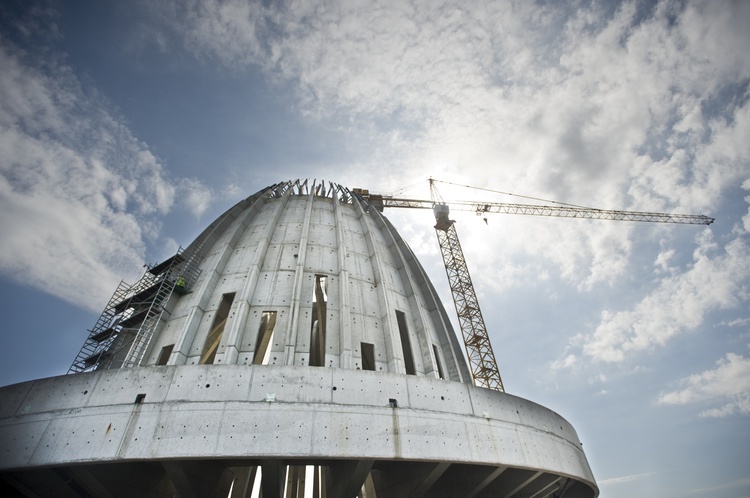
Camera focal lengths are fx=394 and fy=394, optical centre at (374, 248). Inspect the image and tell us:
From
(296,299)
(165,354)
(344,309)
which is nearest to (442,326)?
(344,309)

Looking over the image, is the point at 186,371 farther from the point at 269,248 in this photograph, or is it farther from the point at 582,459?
the point at 582,459

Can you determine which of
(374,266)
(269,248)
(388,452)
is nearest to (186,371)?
(388,452)

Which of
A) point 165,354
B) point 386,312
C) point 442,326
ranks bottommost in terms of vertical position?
point 165,354

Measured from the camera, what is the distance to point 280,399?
1278cm

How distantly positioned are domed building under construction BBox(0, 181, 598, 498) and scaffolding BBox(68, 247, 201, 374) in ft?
0.32

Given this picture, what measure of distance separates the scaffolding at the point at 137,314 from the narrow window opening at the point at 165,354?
2.38ft

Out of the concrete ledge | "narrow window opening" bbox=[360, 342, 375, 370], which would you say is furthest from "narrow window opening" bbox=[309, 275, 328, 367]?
the concrete ledge

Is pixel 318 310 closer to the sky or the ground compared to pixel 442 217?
closer to the ground

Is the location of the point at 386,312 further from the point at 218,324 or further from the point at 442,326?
the point at 218,324

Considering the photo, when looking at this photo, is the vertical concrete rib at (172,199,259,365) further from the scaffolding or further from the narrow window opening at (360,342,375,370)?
the narrow window opening at (360,342,375,370)

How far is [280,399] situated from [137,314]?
11.6m

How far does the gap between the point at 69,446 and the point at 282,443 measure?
6.41 metres

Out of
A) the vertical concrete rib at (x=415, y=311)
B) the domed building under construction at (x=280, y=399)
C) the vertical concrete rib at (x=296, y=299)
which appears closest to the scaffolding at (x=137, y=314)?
the domed building under construction at (x=280, y=399)

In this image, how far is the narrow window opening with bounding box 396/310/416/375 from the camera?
61.6 feet
